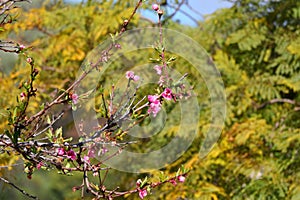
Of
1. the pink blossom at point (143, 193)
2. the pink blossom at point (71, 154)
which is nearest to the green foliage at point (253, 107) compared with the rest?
the pink blossom at point (143, 193)

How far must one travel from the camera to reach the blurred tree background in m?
2.87

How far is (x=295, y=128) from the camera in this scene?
3018 mm

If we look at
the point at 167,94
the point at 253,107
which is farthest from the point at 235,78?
the point at 167,94

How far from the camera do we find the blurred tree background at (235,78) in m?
2.87

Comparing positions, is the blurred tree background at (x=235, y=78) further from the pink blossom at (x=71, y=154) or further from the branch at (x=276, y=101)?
the pink blossom at (x=71, y=154)

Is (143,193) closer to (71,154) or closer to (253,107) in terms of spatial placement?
(71,154)

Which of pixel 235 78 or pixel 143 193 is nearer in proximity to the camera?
pixel 143 193

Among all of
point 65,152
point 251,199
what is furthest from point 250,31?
point 65,152

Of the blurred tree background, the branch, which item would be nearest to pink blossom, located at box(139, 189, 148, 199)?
the blurred tree background

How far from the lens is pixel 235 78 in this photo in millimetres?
3307

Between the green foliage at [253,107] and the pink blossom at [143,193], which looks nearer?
the pink blossom at [143,193]

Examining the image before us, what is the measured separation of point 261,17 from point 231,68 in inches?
16.7

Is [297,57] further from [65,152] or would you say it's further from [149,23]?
[65,152]

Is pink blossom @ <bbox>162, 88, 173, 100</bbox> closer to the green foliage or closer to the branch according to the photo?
the green foliage
